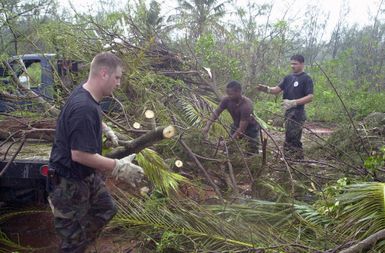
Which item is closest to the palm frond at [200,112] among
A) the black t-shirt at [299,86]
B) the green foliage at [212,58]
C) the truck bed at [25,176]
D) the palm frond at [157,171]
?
the black t-shirt at [299,86]

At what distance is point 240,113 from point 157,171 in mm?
1828

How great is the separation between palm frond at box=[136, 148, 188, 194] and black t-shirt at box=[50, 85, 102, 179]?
1103 mm

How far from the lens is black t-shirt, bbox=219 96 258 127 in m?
5.10

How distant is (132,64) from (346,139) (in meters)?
3.17

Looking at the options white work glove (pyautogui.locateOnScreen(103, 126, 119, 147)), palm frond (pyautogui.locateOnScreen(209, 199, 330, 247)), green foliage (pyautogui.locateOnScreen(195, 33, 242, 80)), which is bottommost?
palm frond (pyautogui.locateOnScreen(209, 199, 330, 247))

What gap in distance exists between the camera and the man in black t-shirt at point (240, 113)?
196 inches

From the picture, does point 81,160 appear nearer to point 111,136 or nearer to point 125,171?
point 125,171

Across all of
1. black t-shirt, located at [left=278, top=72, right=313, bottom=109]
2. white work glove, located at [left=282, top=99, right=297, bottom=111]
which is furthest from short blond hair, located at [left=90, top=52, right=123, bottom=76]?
black t-shirt, located at [left=278, top=72, right=313, bottom=109]

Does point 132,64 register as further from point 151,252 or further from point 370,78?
point 370,78

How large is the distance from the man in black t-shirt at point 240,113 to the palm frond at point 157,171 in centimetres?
112

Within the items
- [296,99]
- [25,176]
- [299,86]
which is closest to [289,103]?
[296,99]

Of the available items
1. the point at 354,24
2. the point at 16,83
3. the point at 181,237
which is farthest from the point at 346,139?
the point at 354,24

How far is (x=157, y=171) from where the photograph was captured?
12.6ft

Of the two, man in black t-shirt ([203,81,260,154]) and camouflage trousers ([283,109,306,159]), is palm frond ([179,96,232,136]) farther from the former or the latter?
camouflage trousers ([283,109,306,159])
